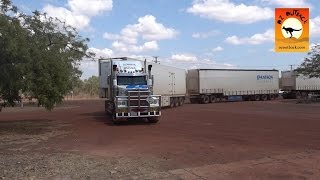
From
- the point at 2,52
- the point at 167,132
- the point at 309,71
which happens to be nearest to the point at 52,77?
the point at 2,52

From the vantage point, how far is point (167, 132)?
2191cm

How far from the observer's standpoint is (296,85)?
7475 cm

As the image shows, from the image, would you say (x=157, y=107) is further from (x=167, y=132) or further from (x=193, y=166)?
(x=193, y=166)

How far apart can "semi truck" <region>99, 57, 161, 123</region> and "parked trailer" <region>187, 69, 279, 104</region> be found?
29.6m

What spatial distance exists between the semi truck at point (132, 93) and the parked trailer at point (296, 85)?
1898 inches

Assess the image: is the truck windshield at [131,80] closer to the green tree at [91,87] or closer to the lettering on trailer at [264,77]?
the lettering on trailer at [264,77]

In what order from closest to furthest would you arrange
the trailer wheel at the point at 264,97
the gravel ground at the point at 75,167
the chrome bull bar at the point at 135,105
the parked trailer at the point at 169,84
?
the gravel ground at the point at 75,167 → the chrome bull bar at the point at 135,105 → the parked trailer at the point at 169,84 → the trailer wheel at the point at 264,97

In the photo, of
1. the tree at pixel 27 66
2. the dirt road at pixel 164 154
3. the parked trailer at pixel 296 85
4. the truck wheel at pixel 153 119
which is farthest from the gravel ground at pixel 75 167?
the parked trailer at pixel 296 85

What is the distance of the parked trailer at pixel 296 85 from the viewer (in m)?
74.8

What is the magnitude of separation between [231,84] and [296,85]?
1566 cm

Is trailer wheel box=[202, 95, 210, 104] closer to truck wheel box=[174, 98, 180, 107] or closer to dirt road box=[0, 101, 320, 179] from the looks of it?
truck wheel box=[174, 98, 180, 107]

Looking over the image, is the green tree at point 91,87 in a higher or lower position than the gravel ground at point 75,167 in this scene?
higher

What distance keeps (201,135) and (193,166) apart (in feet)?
26.0

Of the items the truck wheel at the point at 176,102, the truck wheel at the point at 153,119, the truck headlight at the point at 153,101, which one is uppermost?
the truck headlight at the point at 153,101
